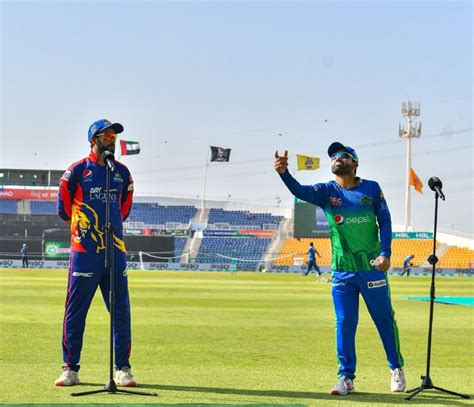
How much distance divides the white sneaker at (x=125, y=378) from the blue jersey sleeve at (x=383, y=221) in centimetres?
229

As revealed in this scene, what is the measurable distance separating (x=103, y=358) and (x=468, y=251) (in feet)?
196

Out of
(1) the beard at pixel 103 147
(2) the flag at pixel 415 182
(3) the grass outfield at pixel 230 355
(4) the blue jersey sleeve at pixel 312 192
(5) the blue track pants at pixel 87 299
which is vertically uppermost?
(2) the flag at pixel 415 182

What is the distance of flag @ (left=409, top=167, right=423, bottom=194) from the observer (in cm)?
7019

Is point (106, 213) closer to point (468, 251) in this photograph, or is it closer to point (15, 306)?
point (15, 306)

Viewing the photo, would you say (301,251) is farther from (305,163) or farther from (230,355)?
(230,355)

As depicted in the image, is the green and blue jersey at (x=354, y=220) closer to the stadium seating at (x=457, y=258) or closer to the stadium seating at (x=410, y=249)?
the stadium seating at (x=457, y=258)

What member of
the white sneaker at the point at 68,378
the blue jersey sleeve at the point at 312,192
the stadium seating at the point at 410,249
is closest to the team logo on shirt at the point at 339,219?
the blue jersey sleeve at the point at 312,192

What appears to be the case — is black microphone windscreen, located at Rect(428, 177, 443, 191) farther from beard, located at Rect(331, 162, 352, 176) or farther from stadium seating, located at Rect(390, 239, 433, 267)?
stadium seating, located at Rect(390, 239, 433, 267)

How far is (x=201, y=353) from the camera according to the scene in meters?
10.2

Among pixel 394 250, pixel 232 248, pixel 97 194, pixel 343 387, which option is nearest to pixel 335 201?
pixel 343 387

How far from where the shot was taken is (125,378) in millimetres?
7711

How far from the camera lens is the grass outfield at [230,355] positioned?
23.8 feet

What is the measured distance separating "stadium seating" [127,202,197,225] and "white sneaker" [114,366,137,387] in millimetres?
73823

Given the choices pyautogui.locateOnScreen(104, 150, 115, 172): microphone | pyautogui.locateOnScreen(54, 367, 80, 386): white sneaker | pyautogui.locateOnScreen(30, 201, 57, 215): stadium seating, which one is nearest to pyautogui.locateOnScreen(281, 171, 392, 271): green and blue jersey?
pyautogui.locateOnScreen(104, 150, 115, 172): microphone
